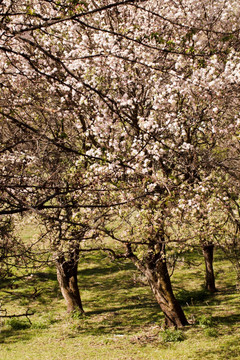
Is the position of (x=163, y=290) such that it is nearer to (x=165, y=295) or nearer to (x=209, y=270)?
(x=165, y=295)

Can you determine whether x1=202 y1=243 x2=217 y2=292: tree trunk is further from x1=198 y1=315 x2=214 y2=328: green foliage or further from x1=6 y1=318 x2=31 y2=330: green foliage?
x1=6 y1=318 x2=31 y2=330: green foliage

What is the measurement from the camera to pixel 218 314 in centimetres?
1291

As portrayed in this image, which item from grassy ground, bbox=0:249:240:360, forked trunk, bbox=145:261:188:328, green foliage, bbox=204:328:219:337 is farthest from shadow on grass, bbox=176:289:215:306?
green foliage, bbox=204:328:219:337

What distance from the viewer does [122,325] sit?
12945 millimetres

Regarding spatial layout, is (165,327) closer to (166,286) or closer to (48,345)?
(166,286)

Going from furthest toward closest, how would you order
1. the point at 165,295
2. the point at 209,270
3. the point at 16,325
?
the point at 209,270 < the point at 16,325 < the point at 165,295

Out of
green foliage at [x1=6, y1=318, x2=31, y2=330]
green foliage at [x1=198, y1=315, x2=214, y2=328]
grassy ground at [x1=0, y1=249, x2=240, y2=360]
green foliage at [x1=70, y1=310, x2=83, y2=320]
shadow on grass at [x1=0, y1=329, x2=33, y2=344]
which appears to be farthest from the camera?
green foliage at [x1=70, y1=310, x2=83, y2=320]

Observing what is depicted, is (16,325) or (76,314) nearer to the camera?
(16,325)

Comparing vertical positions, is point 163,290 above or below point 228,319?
A: above

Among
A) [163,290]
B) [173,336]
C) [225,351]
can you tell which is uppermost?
[163,290]

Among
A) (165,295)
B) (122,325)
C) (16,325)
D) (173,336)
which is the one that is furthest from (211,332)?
(16,325)

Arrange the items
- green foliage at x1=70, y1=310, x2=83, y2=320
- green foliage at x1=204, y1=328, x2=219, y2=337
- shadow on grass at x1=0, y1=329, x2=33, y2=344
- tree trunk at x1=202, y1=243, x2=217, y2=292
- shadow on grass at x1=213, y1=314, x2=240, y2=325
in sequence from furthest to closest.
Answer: tree trunk at x1=202, y1=243, x2=217, y2=292
green foliage at x1=70, y1=310, x2=83, y2=320
shadow on grass at x1=0, y1=329, x2=33, y2=344
shadow on grass at x1=213, y1=314, x2=240, y2=325
green foliage at x1=204, y1=328, x2=219, y2=337

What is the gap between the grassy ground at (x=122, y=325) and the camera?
1023cm

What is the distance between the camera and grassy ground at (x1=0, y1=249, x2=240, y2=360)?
10.2 metres
